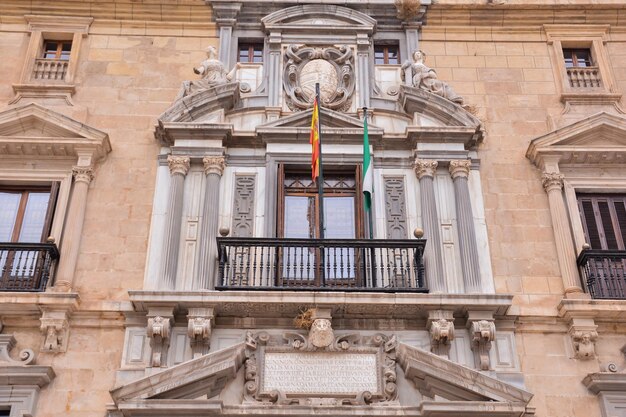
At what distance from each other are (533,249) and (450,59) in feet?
13.1

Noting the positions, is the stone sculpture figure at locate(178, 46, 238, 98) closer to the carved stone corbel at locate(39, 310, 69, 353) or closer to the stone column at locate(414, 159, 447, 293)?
the stone column at locate(414, 159, 447, 293)

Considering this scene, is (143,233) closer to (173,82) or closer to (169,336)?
(169,336)

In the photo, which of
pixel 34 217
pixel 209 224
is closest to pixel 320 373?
pixel 209 224

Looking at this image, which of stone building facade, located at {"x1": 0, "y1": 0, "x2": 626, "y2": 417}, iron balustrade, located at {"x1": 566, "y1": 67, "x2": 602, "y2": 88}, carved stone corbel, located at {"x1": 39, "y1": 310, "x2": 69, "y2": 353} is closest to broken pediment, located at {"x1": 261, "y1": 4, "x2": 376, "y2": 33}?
stone building facade, located at {"x1": 0, "y1": 0, "x2": 626, "y2": 417}

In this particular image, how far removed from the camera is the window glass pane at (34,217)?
12.2m

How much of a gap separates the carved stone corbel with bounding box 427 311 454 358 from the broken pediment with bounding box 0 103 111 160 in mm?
5864

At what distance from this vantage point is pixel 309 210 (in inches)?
495

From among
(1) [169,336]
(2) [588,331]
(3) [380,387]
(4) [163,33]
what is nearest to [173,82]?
(4) [163,33]

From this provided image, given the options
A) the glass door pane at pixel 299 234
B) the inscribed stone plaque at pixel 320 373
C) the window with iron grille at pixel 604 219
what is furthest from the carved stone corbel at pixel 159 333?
the window with iron grille at pixel 604 219

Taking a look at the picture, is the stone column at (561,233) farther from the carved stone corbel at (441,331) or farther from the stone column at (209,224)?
the stone column at (209,224)

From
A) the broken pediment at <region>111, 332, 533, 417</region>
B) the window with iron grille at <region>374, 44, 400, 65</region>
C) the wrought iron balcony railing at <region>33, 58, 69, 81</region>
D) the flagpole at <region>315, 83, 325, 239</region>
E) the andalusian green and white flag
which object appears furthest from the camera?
the window with iron grille at <region>374, 44, 400, 65</region>

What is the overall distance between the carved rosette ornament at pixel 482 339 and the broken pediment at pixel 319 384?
0.42m

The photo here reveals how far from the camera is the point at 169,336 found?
10906mm

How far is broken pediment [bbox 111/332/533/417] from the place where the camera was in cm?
1026
